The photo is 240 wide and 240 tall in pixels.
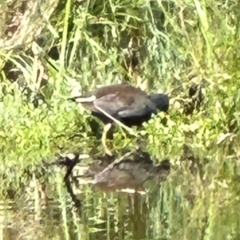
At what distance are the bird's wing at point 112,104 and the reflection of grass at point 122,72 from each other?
0.10 m

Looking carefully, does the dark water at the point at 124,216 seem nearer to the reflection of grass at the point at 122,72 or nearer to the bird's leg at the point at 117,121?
the reflection of grass at the point at 122,72

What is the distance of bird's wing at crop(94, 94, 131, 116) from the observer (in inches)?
143

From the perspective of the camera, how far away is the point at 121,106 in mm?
3645

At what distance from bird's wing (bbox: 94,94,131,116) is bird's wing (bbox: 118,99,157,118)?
2 centimetres

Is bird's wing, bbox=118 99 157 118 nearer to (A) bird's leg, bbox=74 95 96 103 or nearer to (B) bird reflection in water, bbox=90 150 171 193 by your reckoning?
(A) bird's leg, bbox=74 95 96 103

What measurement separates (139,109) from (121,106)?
0.24ft

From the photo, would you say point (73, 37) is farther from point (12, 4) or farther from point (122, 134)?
point (122, 134)

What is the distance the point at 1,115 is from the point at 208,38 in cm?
88

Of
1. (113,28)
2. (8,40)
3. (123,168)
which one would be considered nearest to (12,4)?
(8,40)

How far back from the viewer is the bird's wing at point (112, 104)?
143 inches

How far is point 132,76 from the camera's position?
14.0 feet

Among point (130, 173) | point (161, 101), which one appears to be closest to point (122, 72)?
point (161, 101)

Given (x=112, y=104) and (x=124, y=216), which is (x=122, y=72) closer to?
(x=112, y=104)

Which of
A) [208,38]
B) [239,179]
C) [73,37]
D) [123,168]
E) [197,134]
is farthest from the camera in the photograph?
[73,37]
